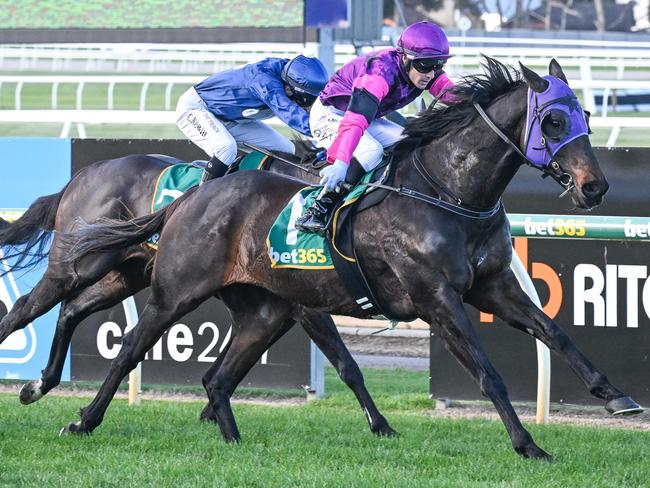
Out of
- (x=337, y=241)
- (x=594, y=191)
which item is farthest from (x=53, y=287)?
(x=594, y=191)

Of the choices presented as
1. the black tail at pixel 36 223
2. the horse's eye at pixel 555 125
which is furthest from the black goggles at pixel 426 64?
the black tail at pixel 36 223

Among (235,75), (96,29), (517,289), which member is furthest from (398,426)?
(96,29)

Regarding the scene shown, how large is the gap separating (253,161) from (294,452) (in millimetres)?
1883

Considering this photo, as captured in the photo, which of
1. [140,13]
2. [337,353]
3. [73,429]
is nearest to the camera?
[73,429]

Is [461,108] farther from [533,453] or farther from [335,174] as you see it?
[533,453]

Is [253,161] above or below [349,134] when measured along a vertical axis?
below

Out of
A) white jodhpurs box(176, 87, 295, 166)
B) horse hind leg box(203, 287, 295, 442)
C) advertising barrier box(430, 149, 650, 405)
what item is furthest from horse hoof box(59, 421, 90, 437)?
advertising barrier box(430, 149, 650, 405)

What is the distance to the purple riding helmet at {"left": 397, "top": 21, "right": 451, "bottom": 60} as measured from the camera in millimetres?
5238

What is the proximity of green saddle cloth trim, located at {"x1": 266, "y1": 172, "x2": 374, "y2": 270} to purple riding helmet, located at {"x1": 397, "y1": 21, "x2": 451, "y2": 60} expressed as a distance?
585 millimetres

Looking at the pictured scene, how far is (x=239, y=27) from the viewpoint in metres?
7.63

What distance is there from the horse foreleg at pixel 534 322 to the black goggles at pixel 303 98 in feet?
5.14

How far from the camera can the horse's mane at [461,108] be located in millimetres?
5258

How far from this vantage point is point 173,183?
21.1 feet

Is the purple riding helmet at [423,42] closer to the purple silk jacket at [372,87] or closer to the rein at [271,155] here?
the purple silk jacket at [372,87]
